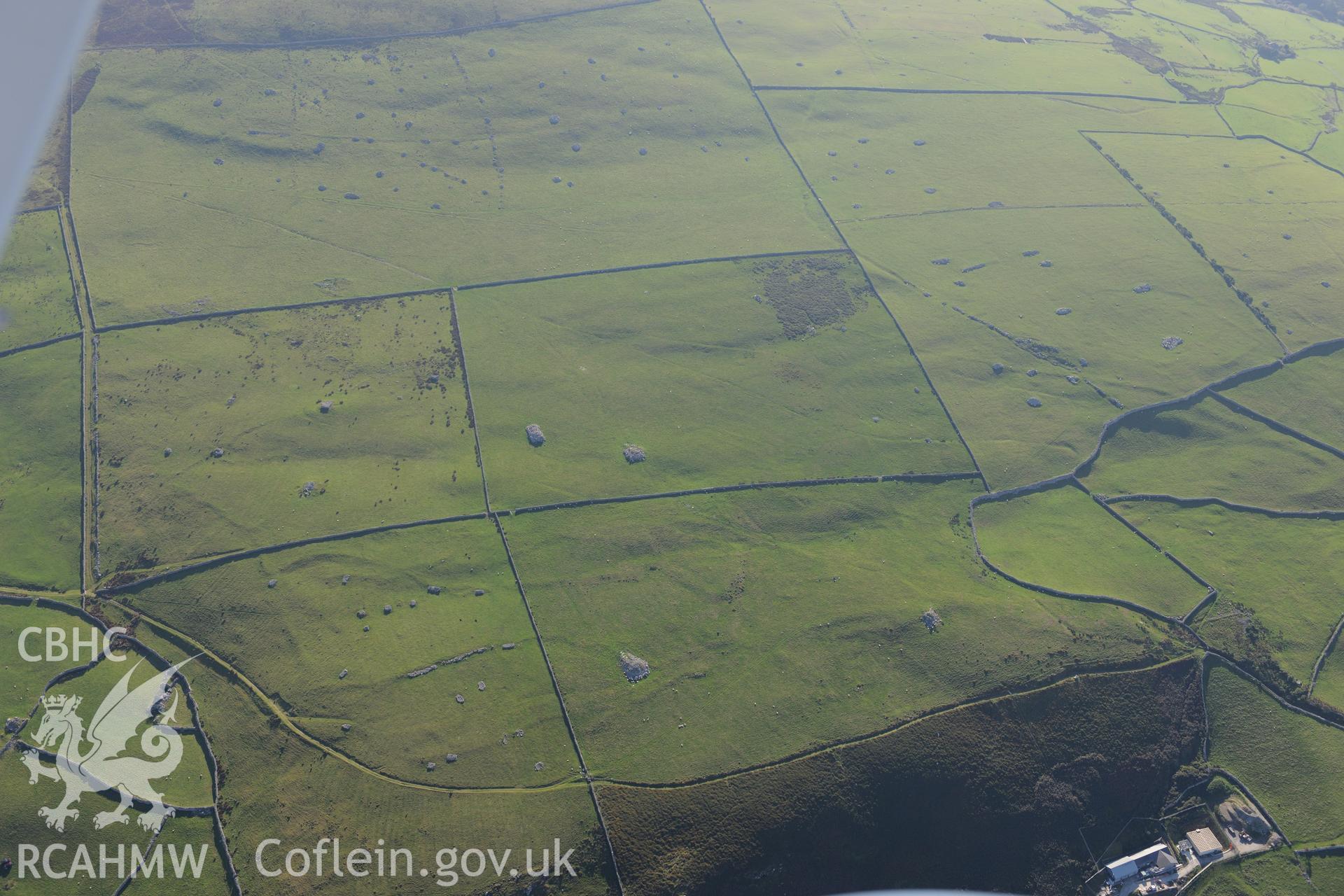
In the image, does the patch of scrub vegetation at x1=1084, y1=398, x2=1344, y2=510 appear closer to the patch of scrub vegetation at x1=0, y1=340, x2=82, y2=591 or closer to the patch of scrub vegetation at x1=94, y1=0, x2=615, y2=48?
the patch of scrub vegetation at x1=0, y1=340, x2=82, y2=591

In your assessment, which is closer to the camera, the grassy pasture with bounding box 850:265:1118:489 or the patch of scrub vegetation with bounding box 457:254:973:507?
the patch of scrub vegetation with bounding box 457:254:973:507

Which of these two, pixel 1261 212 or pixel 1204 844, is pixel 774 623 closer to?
pixel 1204 844

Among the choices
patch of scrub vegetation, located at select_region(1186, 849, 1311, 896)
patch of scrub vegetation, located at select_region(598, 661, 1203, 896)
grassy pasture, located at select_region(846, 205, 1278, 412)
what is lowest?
patch of scrub vegetation, located at select_region(1186, 849, 1311, 896)

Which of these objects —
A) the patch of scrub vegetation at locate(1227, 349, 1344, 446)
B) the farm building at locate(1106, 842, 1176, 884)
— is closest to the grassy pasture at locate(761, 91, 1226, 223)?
the patch of scrub vegetation at locate(1227, 349, 1344, 446)

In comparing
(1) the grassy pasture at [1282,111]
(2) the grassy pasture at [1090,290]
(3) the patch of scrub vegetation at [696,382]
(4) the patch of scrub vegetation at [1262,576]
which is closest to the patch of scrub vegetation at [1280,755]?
(4) the patch of scrub vegetation at [1262,576]

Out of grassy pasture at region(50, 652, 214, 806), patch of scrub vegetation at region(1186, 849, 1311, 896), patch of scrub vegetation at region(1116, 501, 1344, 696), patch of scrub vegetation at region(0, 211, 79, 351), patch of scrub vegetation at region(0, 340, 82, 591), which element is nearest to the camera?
grassy pasture at region(50, 652, 214, 806)

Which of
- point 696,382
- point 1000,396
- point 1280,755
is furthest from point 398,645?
point 1280,755

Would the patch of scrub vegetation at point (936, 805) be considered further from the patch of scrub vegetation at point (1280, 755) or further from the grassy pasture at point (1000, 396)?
the grassy pasture at point (1000, 396)
